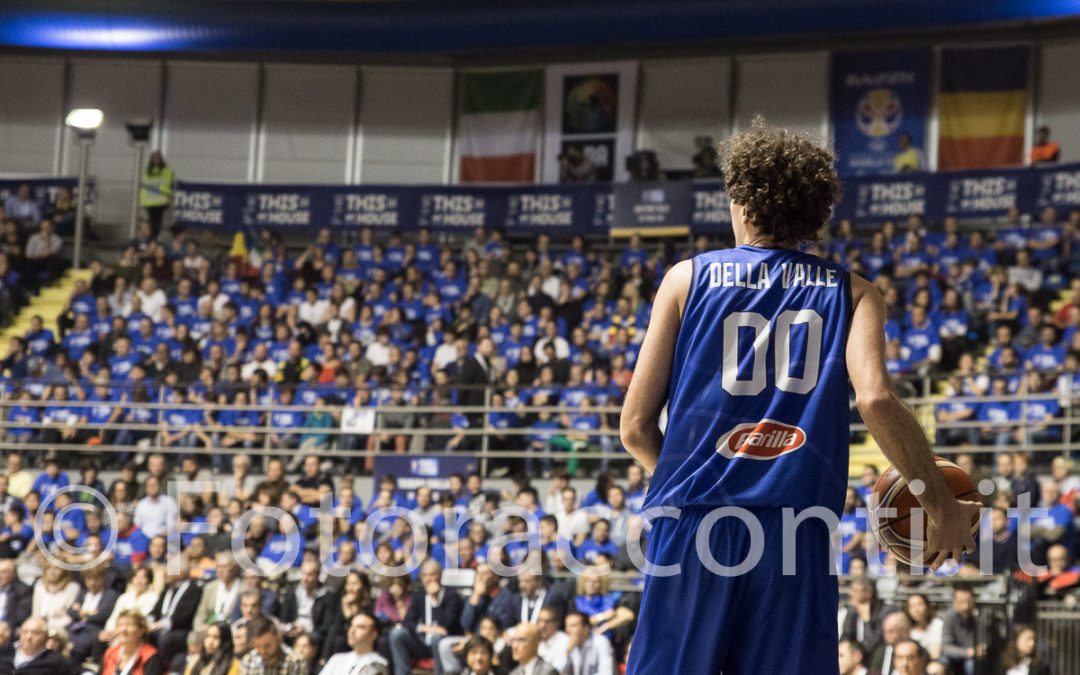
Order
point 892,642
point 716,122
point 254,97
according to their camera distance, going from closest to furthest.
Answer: point 892,642 → point 716,122 → point 254,97

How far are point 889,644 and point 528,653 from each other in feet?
8.94

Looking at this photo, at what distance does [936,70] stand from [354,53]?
1033 centimetres

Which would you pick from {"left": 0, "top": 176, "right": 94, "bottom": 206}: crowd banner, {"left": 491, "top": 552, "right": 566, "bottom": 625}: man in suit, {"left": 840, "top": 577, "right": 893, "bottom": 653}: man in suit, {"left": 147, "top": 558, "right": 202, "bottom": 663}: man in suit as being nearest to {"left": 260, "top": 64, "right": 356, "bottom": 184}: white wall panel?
{"left": 0, "top": 176, "right": 94, "bottom": 206}: crowd banner

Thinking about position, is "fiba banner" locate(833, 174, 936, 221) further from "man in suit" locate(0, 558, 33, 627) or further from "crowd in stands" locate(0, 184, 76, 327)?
"crowd in stands" locate(0, 184, 76, 327)

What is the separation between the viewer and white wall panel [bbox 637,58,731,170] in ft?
74.4

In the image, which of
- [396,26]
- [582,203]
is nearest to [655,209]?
[582,203]

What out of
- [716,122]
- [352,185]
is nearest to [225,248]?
[352,185]

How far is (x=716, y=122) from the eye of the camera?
22703 millimetres

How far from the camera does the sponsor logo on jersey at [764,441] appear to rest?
3.09 m

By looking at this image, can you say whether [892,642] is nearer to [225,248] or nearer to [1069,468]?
[1069,468]

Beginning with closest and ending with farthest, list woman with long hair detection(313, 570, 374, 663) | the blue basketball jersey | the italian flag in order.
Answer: the blue basketball jersey, woman with long hair detection(313, 570, 374, 663), the italian flag

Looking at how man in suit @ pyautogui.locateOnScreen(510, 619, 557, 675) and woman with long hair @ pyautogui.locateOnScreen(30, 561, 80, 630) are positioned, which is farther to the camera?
woman with long hair @ pyautogui.locateOnScreen(30, 561, 80, 630)

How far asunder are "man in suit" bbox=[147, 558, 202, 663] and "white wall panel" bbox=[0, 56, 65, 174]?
47.3 feet

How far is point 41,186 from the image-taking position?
21.8 m
